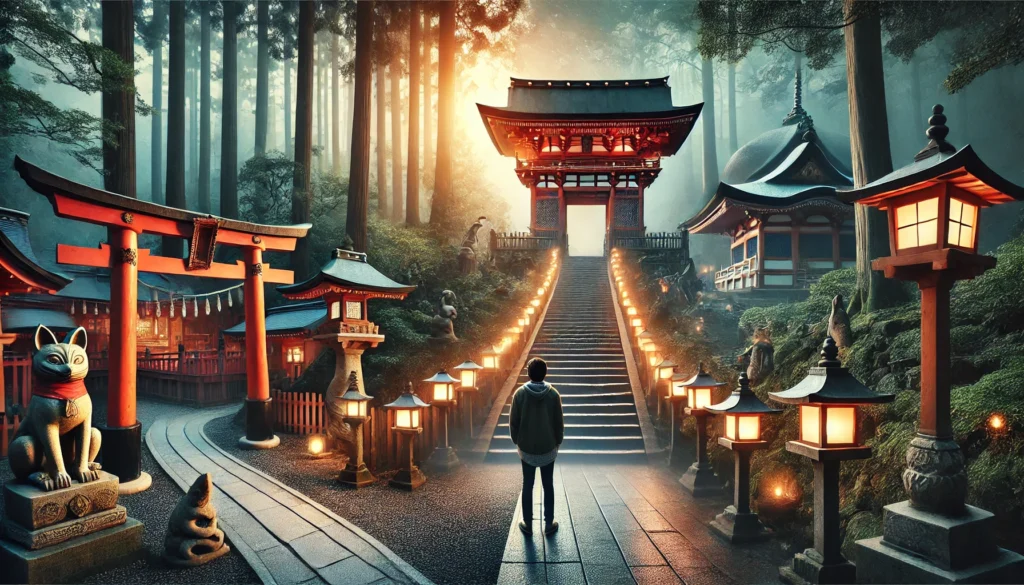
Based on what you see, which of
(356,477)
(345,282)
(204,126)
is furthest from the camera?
(204,126)

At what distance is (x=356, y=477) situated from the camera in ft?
24.7

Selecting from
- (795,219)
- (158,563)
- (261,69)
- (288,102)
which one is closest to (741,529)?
(158,563)

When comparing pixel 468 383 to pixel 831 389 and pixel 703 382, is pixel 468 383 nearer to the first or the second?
pixel 703 382

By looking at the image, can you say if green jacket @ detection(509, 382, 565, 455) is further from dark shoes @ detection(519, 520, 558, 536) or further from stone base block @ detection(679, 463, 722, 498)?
stone base block @ detection(679, 463, 722, 498)

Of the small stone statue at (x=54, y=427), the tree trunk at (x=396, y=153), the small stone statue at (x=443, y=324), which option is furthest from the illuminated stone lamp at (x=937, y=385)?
the tree trunk at (x=396, y=153)

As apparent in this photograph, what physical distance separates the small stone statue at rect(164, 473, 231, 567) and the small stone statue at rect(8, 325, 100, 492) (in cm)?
89

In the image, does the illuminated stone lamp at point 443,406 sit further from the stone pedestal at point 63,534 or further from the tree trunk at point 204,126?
the tree trunk at point 204,126

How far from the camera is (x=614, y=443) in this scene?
9414mm

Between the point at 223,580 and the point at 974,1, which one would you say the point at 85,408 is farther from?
the point at 974,1

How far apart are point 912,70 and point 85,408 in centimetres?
4159

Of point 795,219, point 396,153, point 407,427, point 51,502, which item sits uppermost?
point 396,153

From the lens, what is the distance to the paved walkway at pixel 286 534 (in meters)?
4.58

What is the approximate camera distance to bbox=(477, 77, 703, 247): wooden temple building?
2412cm

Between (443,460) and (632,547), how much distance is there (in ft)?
13.6
